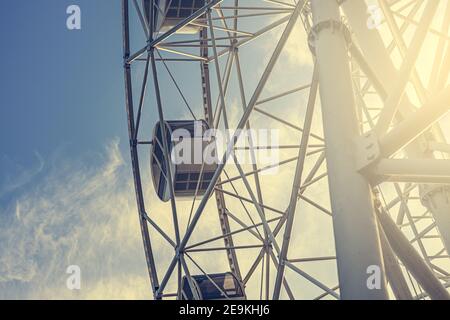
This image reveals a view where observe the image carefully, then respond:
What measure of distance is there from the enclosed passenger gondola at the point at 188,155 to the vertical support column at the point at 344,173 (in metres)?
10.8

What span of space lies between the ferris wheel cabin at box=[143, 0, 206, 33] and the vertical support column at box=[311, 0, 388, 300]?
1307cm

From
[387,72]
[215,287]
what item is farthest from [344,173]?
[215,287]

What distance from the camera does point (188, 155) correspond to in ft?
63.3

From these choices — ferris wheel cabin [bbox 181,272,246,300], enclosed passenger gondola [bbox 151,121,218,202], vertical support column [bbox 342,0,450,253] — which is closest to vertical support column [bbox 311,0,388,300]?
vertical support column [bbox 342,0,450,253]

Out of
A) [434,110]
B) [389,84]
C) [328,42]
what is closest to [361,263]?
[434,110]

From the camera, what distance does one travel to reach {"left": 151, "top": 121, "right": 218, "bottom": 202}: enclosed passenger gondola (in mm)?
19078

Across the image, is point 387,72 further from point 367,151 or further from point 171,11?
point 171,11

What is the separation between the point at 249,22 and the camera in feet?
90.0

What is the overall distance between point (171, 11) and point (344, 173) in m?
15.5

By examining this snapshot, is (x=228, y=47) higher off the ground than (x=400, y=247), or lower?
higher

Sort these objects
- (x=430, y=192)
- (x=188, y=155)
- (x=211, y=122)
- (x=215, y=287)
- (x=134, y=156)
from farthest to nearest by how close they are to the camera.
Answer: (x=211, y=122) < (x=134, y=156) < (x=188, y=155) < (x=215, y=287) < (x=430, y=192)
